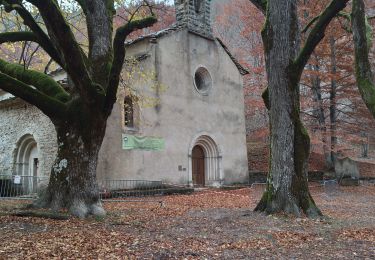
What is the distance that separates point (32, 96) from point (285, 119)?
5.74m

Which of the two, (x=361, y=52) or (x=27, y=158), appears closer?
(x=361, y=52)

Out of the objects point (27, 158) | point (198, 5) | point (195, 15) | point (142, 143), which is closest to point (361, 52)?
point (142, 143)

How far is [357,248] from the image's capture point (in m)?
5.38

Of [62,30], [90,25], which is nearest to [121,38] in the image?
[62,30]

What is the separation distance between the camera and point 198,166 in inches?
755

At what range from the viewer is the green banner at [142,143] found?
15.0 meters

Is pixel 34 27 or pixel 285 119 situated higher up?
pixel 34 27

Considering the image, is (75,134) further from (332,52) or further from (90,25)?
(332,52)

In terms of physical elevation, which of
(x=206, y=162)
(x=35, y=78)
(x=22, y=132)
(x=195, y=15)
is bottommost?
(x=206, y=162)

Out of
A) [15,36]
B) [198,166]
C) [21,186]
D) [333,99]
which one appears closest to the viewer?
[15,36]

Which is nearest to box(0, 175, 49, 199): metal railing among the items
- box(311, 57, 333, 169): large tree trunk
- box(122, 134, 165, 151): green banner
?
box(122, 134, 165, 151): green banner

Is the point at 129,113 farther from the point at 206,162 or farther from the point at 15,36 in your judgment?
the point at 15,36

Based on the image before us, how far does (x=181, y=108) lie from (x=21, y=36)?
9.88 metres

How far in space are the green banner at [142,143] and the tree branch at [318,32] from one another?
8359mm
